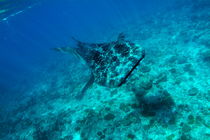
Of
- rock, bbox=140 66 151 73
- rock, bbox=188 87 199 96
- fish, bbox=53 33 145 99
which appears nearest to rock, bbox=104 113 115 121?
fish, bbox=53 33 145 99

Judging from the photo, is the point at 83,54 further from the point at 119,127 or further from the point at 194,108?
the point at 194,108

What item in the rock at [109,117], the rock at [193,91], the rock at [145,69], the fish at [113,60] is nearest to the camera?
the fish at [113,60]

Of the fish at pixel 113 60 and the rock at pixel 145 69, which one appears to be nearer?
the fish at pixel 113 60

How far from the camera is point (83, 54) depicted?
7113mm

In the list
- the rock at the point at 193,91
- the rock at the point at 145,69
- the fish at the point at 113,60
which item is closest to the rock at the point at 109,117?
the fish at the point at 113,60

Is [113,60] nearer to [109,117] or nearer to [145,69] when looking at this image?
[109,117]

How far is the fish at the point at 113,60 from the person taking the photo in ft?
15.2

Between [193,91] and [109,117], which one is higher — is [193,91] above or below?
above

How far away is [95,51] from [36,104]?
11.4 metres

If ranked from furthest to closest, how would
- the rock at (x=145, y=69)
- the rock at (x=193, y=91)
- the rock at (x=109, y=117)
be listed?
1. the rock at (x=145, y=69)
2. the rock at (x=193, y=91)
3. the rock at (x=109, y=117)

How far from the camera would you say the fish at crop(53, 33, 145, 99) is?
A: 4637 millimetres

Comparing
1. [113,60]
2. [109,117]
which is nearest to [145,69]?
[109,117]

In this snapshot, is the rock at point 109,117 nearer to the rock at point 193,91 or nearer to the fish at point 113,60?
the fish at point 113,60

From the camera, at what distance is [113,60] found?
5469 millimetres
